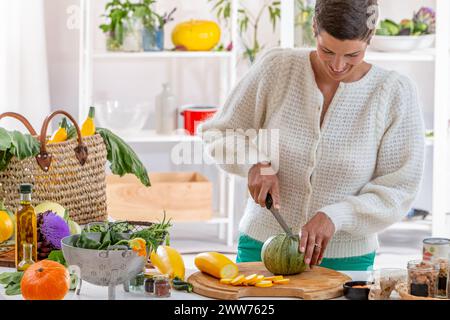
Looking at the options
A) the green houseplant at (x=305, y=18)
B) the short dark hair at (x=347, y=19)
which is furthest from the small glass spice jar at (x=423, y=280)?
the green houseplant at (x=305, y=18)

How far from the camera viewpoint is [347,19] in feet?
6.77

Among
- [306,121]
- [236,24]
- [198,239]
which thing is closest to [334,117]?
[306,121]

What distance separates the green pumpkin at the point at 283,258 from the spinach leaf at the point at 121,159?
0.65m

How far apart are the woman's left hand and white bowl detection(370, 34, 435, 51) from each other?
247 cm

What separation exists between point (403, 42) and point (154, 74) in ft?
4.28

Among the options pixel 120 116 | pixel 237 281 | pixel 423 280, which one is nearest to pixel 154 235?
pixel 237 281

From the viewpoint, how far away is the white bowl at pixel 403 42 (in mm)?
4387

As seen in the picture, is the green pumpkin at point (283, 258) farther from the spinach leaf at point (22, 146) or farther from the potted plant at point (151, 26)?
the potted plant at point (151, 26)

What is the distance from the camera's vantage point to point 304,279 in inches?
74.6

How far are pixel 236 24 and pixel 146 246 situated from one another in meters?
2.87

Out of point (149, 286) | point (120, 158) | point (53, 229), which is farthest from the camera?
point (120, 158)

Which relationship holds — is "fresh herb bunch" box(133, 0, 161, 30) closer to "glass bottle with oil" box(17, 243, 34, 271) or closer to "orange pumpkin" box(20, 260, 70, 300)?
"glass bottle with oil" box(17, 243, 34, 271)

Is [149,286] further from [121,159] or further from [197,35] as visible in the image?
[197,35]

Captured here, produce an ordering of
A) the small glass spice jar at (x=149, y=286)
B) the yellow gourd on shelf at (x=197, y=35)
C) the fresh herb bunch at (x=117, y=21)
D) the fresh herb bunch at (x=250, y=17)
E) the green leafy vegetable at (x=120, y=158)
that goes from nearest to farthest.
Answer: the small glass spice jar at (x=149, y=286) < the green leafy vegetable at (x=120, y=158) < the fresh herb bunch at (x=117, y=21) < the yellow gourd on shelf at (x=197, y=35) < the fresh herb bunch at (x=250, y=17)
